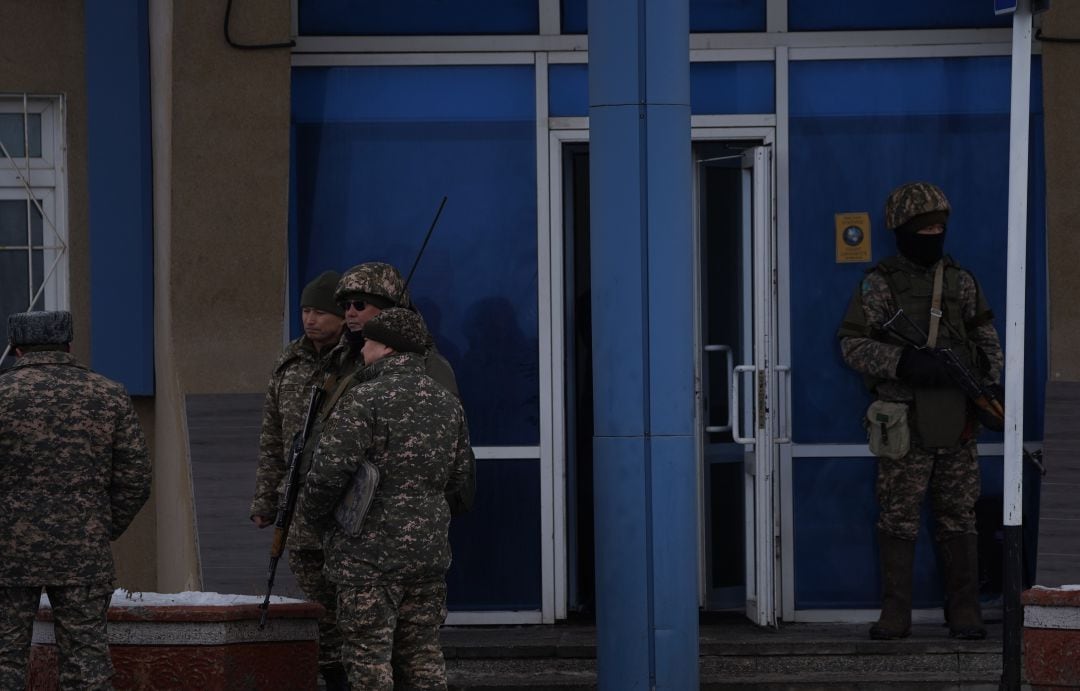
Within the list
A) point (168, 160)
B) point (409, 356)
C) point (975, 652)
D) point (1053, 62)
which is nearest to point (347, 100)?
point (168, 160)

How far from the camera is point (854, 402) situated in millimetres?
8258

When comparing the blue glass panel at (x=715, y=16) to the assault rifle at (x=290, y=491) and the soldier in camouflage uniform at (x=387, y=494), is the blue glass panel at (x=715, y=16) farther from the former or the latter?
the soldier in camouflage uniform at (x=387, y=494)

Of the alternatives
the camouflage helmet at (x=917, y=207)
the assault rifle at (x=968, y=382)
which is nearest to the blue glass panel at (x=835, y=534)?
the assault rifle at (x=968, y=382)

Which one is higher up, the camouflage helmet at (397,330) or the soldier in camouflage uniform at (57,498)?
the camouflage helmet at (397,330)

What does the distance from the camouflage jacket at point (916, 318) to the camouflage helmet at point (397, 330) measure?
2.30 meters

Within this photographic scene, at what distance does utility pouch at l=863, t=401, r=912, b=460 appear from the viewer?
7.67 meters

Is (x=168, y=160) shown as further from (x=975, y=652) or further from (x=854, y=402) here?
(x=975, y=652)

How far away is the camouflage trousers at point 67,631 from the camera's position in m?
6.41

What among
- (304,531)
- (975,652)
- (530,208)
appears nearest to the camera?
(304,531)

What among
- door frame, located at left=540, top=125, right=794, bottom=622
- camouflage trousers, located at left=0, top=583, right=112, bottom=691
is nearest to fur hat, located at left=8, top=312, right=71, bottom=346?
camouflage trousers, located at left=0, top=583, right=112, bottom=691

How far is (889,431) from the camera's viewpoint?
7684 mm

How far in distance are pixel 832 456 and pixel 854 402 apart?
10.3 inches

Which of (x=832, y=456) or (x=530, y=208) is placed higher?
(x=530, y=208)

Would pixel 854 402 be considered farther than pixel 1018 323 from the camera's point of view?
Yes
